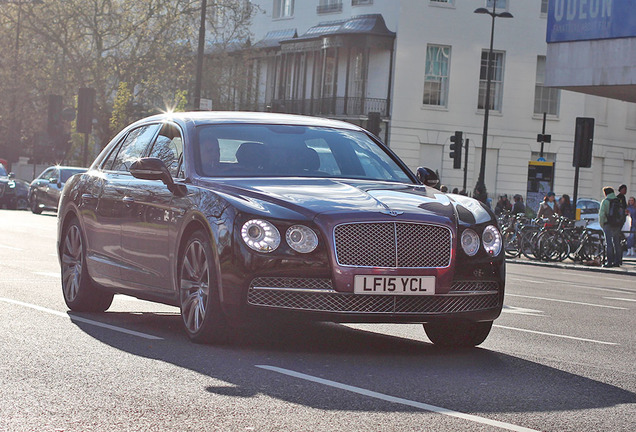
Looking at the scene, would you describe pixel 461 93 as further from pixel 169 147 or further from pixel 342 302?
pixel 342 302

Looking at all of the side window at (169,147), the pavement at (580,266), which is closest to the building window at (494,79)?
the pavement at (580,266)

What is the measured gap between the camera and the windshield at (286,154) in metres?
9.37

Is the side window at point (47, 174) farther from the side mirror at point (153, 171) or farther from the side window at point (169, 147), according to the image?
the side mirror at point (153, 171)

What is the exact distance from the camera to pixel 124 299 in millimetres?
12648

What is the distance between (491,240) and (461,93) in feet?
152

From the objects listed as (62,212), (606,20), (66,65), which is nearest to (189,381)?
(62,212)

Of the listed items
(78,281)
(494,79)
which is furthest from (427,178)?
(494,79)

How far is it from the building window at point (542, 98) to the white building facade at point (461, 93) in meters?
0.04

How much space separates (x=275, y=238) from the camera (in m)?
8.12

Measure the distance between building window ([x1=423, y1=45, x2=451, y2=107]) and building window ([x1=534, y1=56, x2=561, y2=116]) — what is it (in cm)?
419

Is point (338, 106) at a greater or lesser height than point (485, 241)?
greater

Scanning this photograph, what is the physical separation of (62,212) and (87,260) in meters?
1.01

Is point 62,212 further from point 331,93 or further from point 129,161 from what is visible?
point 331,93

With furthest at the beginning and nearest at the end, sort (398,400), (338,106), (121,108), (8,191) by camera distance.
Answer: (338,106) → (121,108) → (8,191) → (398,400)
